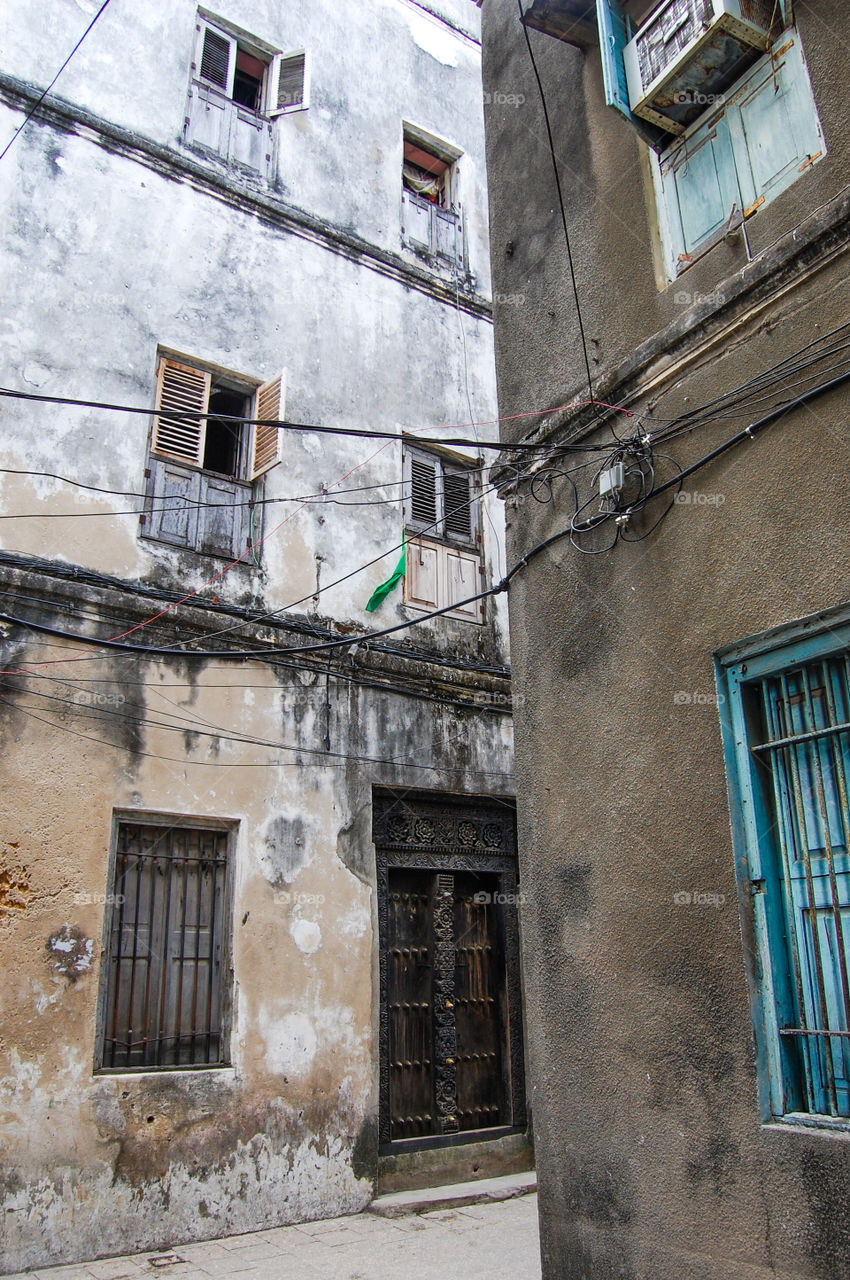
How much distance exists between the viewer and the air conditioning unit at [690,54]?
4.08 meters

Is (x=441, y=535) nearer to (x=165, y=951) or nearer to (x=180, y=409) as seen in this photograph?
(x=180, y=409)

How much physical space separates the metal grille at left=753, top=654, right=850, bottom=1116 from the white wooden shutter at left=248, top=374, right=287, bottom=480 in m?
5.28

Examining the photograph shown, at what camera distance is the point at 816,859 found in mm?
3369

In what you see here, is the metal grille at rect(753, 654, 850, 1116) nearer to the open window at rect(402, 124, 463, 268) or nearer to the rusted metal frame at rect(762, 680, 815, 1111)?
the rusted metal frame at rect(762, 680, 815, 1111)

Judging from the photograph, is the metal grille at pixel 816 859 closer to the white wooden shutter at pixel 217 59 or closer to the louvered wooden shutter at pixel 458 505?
the louvered wooden shutter at pixel 458 505

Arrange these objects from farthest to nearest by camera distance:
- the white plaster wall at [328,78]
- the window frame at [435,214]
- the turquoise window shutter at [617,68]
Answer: the window frame at [435,214] < the white plaster wall at [328,78] < the turquoise window shutter at [617,68]

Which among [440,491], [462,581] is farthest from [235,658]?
[440,491]

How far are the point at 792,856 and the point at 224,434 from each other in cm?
649

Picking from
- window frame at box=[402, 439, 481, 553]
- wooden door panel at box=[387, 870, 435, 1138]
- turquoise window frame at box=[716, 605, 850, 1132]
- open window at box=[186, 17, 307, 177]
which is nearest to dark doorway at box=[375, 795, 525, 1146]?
wooden door panel at box=[387, 870, 435, 1138]

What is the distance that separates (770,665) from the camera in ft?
11.7

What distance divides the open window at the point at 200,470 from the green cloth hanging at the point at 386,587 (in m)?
1.16

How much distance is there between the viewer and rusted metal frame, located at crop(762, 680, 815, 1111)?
328 cm

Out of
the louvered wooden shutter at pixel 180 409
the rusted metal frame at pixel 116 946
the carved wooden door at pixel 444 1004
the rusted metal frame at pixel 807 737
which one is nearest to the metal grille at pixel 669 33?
the rusted metal frame at pixel 807 737

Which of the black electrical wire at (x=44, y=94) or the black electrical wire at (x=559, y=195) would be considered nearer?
the black electrical wire at (x=559, y=195)
